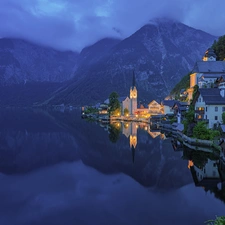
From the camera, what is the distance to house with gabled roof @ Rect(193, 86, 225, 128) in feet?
168

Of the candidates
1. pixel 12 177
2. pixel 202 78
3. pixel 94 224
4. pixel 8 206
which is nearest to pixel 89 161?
pixel 12 177

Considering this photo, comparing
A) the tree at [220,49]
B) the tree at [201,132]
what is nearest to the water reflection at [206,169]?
the tree at [201,132]

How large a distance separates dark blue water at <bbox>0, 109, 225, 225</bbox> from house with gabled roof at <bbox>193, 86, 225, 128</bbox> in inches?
365

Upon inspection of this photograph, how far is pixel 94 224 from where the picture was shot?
2030 centimetres

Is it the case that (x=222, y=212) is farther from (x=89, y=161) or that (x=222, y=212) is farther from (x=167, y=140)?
(x=167, y=140)

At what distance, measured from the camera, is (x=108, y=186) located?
99.1 feet

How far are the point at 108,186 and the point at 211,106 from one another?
30950 mm

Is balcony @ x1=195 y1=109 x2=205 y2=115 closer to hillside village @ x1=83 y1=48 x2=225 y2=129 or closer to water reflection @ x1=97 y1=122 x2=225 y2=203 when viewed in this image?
hillside village @ x1=83 y1=48 x2=225 y2=129

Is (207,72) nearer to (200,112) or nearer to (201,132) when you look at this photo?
(200,112)

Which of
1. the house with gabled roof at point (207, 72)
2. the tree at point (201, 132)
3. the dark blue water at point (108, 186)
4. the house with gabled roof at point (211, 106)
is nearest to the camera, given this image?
the dark blue water at point (108, 186)

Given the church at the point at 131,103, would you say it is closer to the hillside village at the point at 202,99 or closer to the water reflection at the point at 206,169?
the hillside village at the point at 202,99

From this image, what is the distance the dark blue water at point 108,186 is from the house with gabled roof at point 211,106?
9266mm

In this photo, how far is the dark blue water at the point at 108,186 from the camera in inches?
860

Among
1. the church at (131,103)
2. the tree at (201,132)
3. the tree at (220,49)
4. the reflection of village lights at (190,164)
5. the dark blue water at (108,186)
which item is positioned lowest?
the dark blue water at (108,186)
